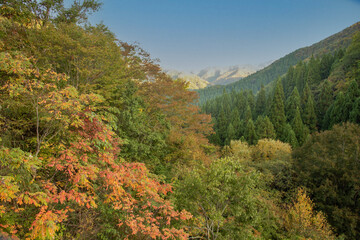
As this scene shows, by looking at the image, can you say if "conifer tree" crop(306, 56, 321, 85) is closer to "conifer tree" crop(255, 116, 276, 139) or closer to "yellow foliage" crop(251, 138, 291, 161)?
"conifer tree" crop(255, 116, 276, 139)

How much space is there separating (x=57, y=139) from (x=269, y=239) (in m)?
14.3

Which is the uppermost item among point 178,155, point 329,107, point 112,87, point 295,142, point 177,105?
point 112,87

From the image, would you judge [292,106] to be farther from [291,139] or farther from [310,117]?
[291,139]

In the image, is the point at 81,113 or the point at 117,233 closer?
the point at 81,113

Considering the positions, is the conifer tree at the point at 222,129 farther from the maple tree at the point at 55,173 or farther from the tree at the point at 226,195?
the maple tree at the point at 55,173

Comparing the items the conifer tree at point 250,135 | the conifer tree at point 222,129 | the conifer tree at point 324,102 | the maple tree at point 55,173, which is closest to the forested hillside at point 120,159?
the maple tree at point 55,173

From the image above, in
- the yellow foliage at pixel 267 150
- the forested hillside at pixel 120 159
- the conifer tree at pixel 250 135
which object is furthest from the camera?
the conifer tree at pixel 250 135

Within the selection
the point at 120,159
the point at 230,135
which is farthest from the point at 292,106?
the point at 120,159

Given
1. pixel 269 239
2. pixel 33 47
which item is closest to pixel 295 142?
pixel 269 239

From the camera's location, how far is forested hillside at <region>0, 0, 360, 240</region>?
156 inches

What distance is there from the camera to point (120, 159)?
21.1 ft

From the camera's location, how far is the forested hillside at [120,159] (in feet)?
13.0

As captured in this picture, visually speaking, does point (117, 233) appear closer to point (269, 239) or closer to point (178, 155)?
point (178, 155)

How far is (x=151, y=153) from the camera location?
12.1m
